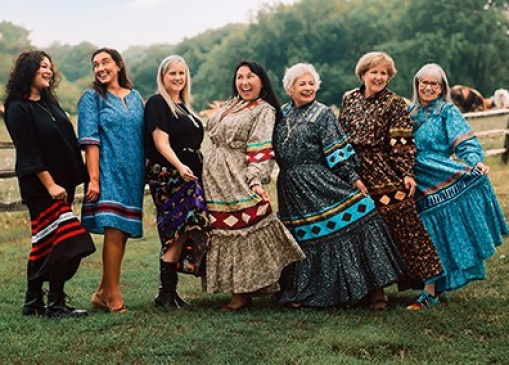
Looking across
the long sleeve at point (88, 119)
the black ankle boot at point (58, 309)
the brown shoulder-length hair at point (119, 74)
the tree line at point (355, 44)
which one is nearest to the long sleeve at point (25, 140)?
the long sleeve at point (88, 119)

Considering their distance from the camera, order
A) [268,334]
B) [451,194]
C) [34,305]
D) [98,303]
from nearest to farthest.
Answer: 1. [268,334]
2. [34,305]
3. [451,194]
4. [98,303]

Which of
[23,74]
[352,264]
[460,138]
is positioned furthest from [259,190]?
[23,74]

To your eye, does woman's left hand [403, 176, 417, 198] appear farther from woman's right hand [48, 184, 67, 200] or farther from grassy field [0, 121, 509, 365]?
woman's right hand [48, 184, 67, 200]

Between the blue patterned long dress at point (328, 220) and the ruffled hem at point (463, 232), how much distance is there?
352mm

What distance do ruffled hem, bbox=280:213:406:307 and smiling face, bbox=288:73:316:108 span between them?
903mm

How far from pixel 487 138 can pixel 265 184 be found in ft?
44.8

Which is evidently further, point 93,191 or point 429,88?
point 429,88

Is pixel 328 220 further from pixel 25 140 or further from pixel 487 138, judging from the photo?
pixel 487 138

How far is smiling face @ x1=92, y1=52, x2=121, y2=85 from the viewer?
5070 mm

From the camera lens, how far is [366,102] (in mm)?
5234

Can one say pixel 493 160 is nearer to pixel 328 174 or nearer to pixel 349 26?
pixel 328 174

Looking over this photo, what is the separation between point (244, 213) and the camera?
16.4 feet

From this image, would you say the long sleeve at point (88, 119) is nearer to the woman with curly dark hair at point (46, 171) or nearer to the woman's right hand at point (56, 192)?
the woman with curly dark hair at point (46, 171)

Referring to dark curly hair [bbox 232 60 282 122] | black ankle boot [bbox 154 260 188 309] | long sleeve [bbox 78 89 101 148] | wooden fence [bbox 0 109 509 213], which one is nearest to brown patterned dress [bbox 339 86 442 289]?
dark curly hair [bbox 232 60 282 122]
